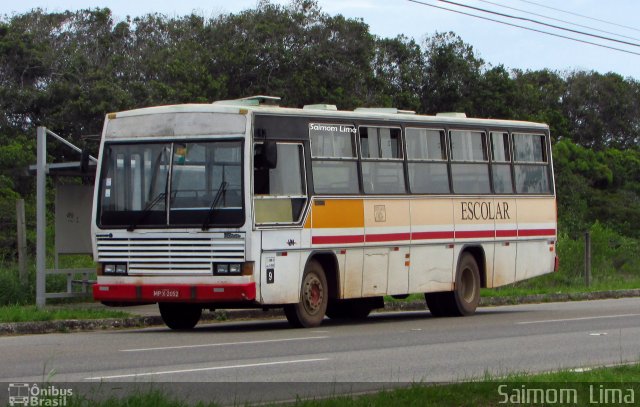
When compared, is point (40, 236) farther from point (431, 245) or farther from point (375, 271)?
point (431, 245)

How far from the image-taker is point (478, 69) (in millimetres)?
62625

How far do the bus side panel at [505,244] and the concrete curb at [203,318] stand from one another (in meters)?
2.37

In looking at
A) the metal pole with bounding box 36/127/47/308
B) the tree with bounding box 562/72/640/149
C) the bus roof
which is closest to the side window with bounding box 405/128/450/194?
the bus roof

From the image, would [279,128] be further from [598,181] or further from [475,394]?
[598,181]

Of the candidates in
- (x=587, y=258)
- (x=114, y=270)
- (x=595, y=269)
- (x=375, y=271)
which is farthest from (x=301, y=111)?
(x=595, y=269)

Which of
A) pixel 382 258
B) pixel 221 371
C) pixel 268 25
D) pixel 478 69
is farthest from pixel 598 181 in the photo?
pixel 221 371

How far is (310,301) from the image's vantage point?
60.2ft

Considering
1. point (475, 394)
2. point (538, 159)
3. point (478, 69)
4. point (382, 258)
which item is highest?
point (478, 69)

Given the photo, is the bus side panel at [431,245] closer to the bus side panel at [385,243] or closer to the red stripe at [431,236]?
the red stripe at [431,236]

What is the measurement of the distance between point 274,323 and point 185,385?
938cm

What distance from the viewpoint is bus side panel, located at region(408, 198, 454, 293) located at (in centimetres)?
2047

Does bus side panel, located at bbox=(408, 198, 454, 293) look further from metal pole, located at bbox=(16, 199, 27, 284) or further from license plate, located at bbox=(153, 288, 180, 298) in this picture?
metal pole, located at bbox=(16, 199, 27, 284)

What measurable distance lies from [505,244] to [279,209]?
6.47 meters

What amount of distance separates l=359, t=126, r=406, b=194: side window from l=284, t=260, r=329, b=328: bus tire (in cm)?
176
